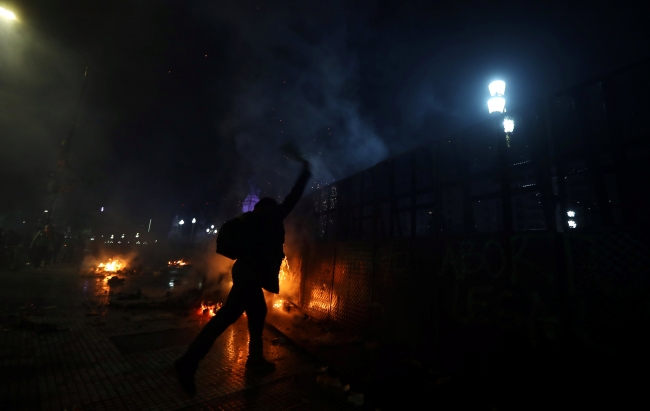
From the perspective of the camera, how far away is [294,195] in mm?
3477

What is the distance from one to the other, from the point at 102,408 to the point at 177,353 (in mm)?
1300

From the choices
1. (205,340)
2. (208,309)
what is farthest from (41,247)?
(205,340)

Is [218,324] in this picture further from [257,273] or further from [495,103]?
[495,103]

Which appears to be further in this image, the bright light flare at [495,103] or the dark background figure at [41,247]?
the dark background figure at [41,247]

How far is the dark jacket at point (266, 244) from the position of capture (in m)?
3.16

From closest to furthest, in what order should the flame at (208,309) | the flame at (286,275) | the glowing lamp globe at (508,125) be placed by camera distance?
the glowing lamp globe at (508,125)
the flame at (208,309)
the flame at (286,275)

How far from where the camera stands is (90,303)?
20.3ft

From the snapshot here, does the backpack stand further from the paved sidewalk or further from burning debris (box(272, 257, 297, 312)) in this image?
burning debris (box(272, 257, 297, 312))

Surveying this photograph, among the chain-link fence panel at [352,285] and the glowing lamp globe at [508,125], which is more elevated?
the glowing lamp globe at [508,125]

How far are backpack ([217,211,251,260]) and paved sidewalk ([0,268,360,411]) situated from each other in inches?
52.6

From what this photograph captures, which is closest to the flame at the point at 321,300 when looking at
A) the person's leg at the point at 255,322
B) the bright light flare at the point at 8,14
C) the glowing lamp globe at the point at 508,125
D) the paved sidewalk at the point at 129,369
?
the paved sidewalk at the point at 129,369

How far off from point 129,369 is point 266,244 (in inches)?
79.8

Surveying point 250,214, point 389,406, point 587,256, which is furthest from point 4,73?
point 587,256

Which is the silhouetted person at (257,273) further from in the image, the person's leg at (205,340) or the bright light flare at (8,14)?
the bright light flare at (8,14)
